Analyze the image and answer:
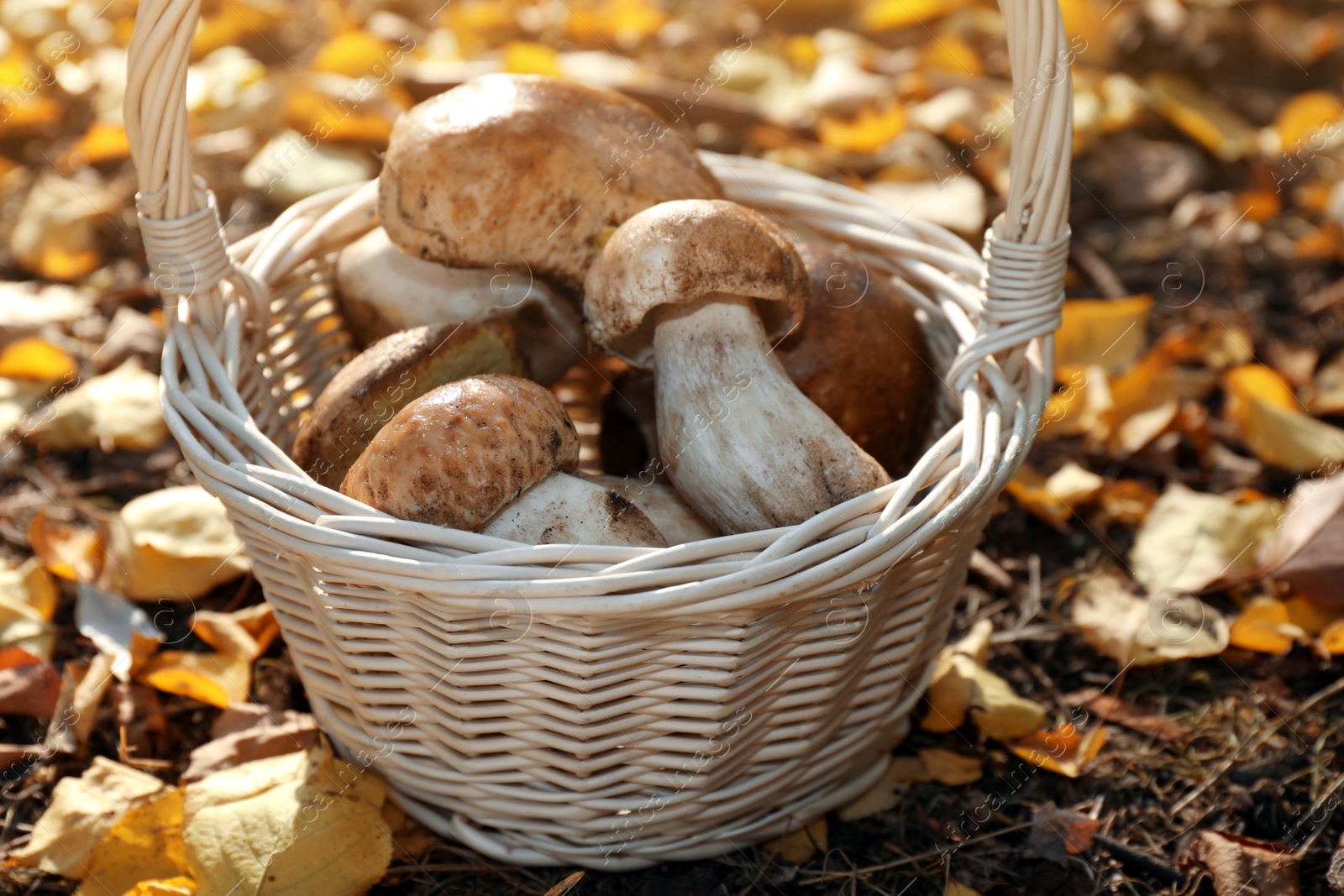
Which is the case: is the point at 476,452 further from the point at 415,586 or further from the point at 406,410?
the point at 415,586

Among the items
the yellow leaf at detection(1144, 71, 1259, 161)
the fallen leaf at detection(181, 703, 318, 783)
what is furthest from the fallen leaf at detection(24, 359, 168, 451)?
the yellow leaf at detection(1144, 71, 1259, 161)

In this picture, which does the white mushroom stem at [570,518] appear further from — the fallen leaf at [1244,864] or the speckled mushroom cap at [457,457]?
the fallen leaf at [1244,864]

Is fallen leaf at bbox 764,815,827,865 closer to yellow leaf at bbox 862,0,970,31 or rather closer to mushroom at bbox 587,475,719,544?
mushroom at bbox 587,475,719,544

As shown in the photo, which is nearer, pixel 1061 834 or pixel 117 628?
pixel 1061 834

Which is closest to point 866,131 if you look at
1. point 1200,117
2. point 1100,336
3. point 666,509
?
point 1100,336

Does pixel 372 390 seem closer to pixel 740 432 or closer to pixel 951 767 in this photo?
pixel 740 432

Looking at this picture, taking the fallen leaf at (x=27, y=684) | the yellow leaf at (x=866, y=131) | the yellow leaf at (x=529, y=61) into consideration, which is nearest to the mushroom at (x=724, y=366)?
the fallen leaf at (x=27, y=684)
